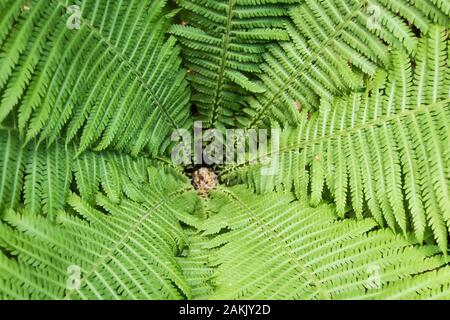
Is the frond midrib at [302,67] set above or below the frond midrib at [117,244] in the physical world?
above

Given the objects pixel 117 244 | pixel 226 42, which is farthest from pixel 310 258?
pixel 226 42

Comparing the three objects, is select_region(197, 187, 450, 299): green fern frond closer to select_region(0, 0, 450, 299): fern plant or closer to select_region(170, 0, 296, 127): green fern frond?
select_region(0, 0, 450, 299): fern plant

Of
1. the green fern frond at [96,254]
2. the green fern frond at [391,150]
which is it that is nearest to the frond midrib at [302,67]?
the green fern frond at [391,150]

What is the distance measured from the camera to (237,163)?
216 centimetres

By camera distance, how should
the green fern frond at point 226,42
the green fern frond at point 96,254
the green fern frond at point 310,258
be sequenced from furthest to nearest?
1. the green fern frond at point 226,42
2. the green fern frond at point 310,258
3. the green fern frond at point 96,254

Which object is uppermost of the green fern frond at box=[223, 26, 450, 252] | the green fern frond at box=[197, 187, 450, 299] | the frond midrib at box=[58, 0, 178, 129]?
the frond midrib at box=[58, 0, 178, 129]

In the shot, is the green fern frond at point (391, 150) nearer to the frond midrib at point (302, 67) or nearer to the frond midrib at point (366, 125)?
the frond midrib at point (366, 125)

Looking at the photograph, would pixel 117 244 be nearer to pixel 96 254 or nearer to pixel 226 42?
pixel 96 254

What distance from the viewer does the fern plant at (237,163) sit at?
57.3 inches

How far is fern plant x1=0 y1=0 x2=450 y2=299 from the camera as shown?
1.46 m

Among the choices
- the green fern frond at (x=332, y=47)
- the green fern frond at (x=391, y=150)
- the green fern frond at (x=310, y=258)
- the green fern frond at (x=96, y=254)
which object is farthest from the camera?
the green fern frond at (x=332, y=47)

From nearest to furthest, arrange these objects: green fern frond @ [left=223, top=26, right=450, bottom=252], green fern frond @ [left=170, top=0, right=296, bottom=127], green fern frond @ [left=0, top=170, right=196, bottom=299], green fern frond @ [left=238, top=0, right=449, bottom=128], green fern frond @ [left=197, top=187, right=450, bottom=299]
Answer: green fern frond @ [left=0, top=170, right=196, bottom=299], green fern frond @ [left=197, top=187, right=450, bottom=299], green fern frond @ [left=223, top=26, right=450, bottom=252], green fern frond @ [left=238, top=0, right=449, bottom=128], green fern frond @ [left=170, top=0, right=296, bottom=127]

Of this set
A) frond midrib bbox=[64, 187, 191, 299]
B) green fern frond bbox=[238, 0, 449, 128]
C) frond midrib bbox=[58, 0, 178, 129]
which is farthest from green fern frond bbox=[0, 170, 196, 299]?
green fern frond bbox=[238, 0, 449, 128]

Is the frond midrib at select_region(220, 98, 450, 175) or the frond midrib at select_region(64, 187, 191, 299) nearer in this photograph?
the frond midrib at select_region(64, 187, 191, 299)
